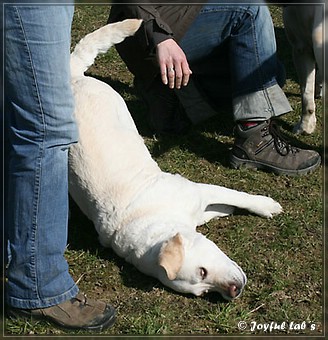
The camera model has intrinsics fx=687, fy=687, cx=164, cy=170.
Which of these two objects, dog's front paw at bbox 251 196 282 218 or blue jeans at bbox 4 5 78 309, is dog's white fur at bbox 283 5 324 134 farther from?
blue jeans at bbox 4 5 78 309

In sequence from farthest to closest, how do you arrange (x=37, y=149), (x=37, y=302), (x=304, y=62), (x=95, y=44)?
(x=304, y=62), (x=95, y=44), (x=37, y=302), (x=37, y=149)

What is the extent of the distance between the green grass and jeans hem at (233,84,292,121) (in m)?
0.34

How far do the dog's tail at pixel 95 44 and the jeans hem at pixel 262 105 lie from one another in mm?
863

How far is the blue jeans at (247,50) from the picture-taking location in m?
4.27

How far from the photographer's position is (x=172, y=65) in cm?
371

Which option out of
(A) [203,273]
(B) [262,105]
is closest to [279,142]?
(B) [262,105]

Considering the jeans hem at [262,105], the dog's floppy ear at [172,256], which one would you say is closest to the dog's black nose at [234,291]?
the dog's floppy ear at [172,256]

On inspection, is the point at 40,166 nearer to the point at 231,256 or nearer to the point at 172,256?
the point at 172,256

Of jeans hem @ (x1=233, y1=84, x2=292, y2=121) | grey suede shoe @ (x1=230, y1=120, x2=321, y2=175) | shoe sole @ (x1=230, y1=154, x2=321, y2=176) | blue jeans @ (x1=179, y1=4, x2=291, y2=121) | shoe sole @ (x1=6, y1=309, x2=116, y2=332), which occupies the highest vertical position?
blue jeans @ (x1=179, y1=4, x2=291, y2=121)

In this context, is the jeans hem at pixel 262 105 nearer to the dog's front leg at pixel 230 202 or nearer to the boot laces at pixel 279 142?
the boot laces at pixel 279 142

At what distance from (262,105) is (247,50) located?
1.17ft

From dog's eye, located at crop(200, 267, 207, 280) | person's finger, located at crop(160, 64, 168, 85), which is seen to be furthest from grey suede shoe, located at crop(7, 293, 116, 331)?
person's finger, located at crop(160, 64, 168, 85)

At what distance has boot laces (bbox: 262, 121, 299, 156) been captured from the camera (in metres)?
4.28

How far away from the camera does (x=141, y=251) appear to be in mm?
3379
